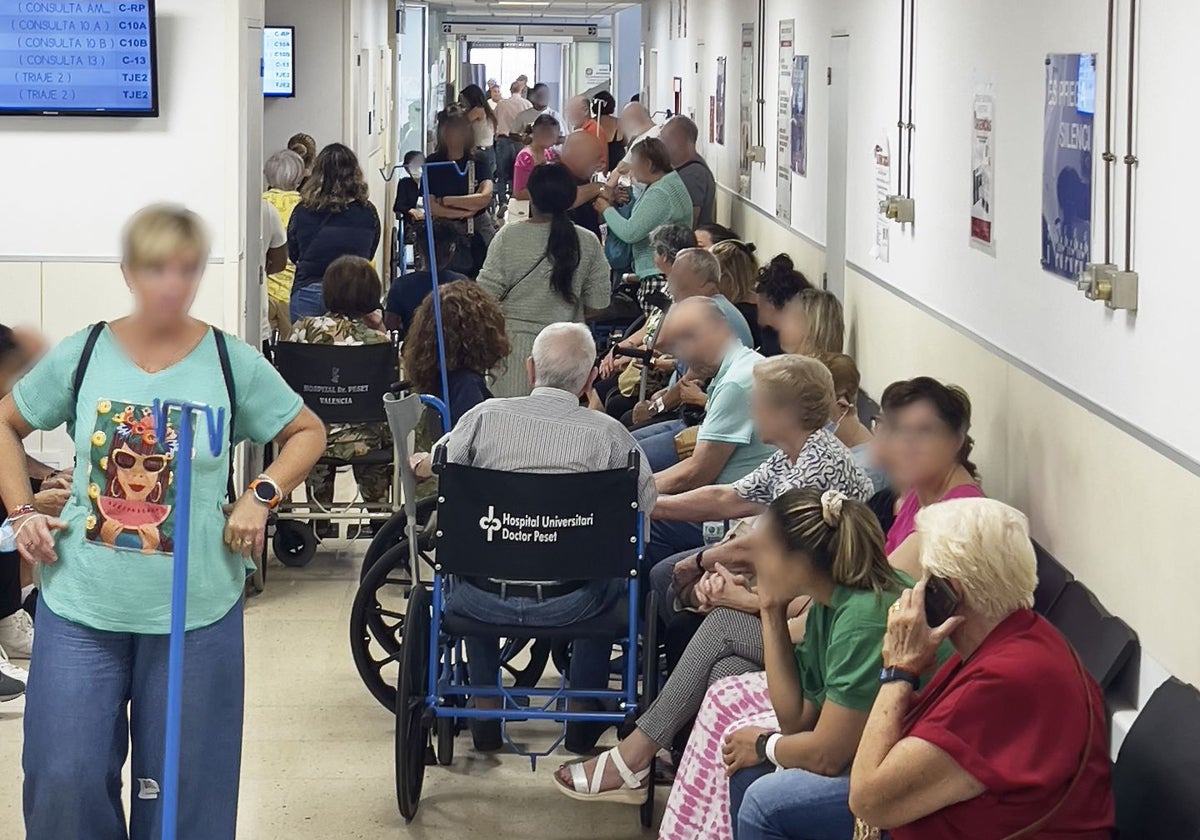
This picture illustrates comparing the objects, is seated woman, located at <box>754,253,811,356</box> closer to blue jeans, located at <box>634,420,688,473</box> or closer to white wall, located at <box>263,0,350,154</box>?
blue jeans, located at <box>634,420,688,473</box>

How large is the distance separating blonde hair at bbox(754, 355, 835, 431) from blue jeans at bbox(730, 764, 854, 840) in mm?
1051

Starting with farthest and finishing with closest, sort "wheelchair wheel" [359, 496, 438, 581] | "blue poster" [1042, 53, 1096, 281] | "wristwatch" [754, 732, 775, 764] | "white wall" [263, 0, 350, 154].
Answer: "white wall" [263, 0, 350, 154] → "wheelchair wheel" [359, 496, 438, 581] → "blue poster" [1042, 53, 1096, 281] → "wristwatch" [754, 732, 775, 764]

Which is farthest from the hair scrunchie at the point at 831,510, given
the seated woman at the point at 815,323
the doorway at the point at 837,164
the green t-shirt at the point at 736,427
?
the doorway at the point at 837,164

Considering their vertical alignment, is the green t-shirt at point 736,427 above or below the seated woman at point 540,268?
below

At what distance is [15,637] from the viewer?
16.2ft

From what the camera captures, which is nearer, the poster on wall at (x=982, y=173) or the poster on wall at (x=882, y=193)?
the poster on wall at (x=982, y=173)

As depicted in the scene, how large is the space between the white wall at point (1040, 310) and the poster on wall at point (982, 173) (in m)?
0.06

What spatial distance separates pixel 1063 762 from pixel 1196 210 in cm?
123

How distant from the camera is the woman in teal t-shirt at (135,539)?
2.56 meters

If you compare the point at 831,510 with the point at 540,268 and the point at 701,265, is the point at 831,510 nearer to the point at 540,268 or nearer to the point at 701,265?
the point at 701,265

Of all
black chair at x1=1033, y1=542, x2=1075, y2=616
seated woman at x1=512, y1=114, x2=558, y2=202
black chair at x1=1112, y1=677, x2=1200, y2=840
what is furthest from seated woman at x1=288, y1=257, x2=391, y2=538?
seated woman at x1=512, y1=114, x2=558, y2=202

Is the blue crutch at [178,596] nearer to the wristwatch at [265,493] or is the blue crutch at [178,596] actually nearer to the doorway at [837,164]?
A: the wristwatch at [265,493]

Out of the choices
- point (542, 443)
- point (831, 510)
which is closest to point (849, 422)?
point (542, 443)

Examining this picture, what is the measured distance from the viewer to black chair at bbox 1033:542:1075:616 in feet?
12.8
